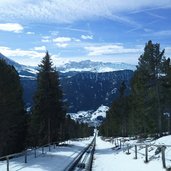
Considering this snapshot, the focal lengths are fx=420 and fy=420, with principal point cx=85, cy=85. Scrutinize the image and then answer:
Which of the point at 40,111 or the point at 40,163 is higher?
the point at 40,111

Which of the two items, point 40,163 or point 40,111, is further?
point 40,111

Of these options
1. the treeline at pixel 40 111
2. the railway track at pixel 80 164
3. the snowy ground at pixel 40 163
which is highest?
the treeline at pixel 40 111

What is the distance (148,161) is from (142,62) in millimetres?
32388

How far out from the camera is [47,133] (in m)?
62.8

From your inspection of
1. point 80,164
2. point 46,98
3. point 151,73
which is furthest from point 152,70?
point 80,164

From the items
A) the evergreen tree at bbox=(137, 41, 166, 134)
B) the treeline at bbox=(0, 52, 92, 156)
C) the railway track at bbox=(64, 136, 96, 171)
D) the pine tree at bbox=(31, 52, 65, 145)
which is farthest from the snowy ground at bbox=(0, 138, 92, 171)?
the evergreen tree at bbox=(137, 41, 166, 134)

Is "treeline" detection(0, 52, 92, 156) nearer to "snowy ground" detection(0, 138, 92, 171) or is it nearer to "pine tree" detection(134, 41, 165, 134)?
"pine tree" detection(134, 41, 165, 134)

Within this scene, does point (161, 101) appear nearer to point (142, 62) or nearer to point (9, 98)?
point (142, 62)

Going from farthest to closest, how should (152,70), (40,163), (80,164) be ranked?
(152,70)
(80,164)
(40,163)

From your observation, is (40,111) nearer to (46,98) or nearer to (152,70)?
(46,98)

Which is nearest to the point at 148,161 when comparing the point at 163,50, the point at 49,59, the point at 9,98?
the point at 9,98

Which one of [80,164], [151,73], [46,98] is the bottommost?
[80,164]

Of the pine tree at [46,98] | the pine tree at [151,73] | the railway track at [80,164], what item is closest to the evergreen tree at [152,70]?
the pine tree at [151,73]

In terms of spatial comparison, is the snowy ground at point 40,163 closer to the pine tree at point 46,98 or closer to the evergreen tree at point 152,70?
the pine tree at point 46,98
